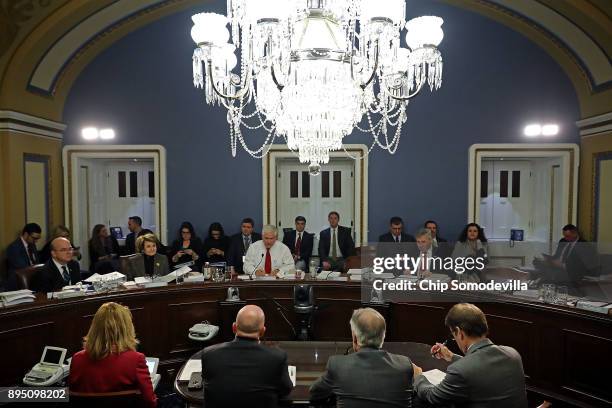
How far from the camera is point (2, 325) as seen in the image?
137 inches

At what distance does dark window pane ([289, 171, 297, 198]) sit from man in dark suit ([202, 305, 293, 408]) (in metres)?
5.33

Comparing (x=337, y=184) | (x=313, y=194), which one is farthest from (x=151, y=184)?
(x=337, y=184)

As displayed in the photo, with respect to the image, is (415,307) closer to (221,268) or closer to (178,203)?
(221,268)

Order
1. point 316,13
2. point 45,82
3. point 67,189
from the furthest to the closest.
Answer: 1. point 67,189
2. point 45,82
3. point 316,13

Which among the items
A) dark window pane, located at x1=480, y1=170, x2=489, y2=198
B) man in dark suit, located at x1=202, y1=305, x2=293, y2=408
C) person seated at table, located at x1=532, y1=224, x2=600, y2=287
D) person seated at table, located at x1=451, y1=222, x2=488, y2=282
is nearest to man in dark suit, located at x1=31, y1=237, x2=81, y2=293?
man in dark suit, located at x1=202, y1=305, x2=293, y2=408

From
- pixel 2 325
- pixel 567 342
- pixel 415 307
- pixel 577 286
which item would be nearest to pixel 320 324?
pixel 415 307

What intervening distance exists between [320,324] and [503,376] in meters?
2.70

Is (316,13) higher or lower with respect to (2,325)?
higher

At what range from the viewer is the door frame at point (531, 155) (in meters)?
7.03

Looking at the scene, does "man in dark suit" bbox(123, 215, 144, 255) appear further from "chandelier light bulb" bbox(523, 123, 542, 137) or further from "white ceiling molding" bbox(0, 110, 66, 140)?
"chandelier light bulb" bbox(523, 123, 542, 137)

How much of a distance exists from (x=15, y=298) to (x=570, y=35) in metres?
6.91

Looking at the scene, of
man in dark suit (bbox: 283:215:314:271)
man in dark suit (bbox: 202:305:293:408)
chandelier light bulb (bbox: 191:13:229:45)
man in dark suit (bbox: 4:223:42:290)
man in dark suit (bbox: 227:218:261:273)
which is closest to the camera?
man in dark suit (bbox: 202:305:293:408)

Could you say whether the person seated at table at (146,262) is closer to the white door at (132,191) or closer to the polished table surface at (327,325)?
the polished table surface at (327,325)

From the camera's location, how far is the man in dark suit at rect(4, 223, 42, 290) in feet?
19.7
